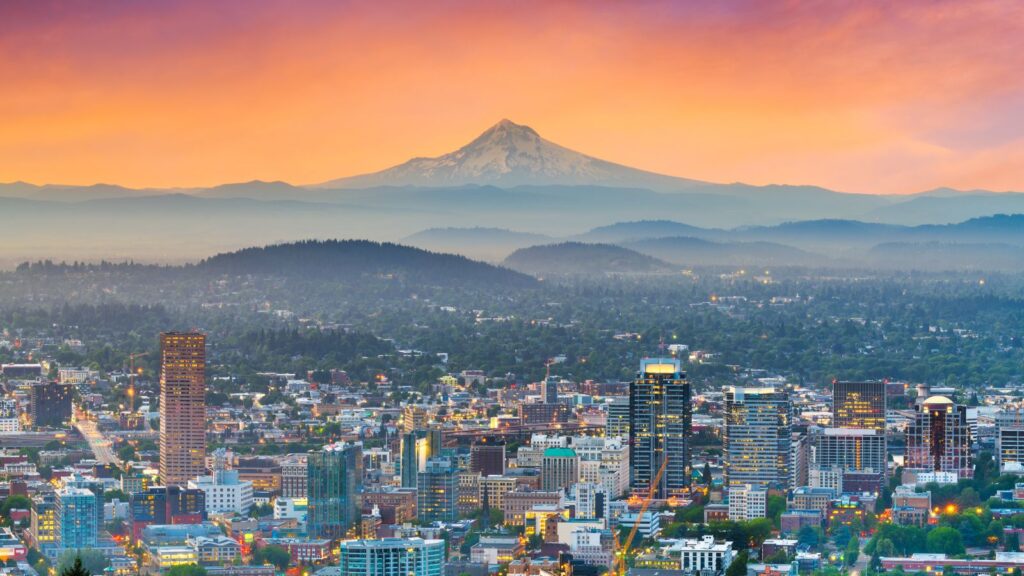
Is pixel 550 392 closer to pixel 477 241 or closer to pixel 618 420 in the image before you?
pixel 618 420

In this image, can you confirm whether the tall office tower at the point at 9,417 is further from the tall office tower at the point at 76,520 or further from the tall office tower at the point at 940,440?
the tall office tower at the point at 940,440

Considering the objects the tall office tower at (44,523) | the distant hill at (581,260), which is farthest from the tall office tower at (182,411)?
the distant hill at (581,260)

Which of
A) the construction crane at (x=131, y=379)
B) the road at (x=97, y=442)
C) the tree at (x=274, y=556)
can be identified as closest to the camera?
the tree at (x=274, y=556)

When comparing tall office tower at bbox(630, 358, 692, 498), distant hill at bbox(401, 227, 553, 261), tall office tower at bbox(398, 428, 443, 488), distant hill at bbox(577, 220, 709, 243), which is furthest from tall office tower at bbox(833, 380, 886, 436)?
distant hill at bbox(577, 220, 709, 243)

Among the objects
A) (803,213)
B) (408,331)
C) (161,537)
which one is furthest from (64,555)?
(803,213)

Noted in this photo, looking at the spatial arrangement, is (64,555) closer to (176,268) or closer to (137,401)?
(137,401)
